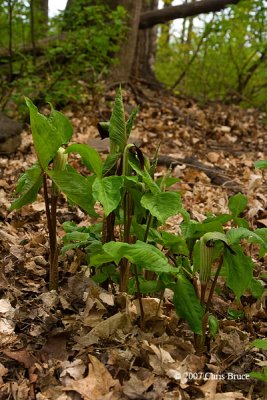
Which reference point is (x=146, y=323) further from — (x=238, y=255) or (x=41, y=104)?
(x=41, y=104)

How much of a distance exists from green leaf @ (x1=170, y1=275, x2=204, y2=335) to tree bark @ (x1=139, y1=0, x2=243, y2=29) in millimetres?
6600

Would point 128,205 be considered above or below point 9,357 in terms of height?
above

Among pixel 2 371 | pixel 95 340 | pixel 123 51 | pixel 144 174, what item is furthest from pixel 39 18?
pixel 2 371

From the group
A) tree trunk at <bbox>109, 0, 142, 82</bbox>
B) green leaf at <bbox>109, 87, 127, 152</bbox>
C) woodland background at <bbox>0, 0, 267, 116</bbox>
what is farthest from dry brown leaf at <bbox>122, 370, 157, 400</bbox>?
tree trunk at <bbox>109, 0, 142, 82</bbox>

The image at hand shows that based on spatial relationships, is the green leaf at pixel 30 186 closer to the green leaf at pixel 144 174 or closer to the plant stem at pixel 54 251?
the plant stem at pixel 54 251

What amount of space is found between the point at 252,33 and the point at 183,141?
2701mm

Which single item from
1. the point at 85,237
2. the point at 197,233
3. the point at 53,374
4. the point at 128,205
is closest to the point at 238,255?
the point at 197,233

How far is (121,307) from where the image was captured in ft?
6.95

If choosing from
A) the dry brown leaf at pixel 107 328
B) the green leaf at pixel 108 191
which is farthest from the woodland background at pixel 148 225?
the green leaf at pixel 108 191

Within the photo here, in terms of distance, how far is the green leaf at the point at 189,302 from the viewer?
6.13 ft

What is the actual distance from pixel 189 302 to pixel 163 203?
423 millimetres

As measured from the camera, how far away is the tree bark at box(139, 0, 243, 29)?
7.44 meters

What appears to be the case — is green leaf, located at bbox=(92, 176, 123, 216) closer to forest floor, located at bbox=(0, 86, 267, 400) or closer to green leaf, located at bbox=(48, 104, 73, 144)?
green leaf, located at bbox=(48, 104, 73, 144)

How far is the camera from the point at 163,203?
178 centimetres
